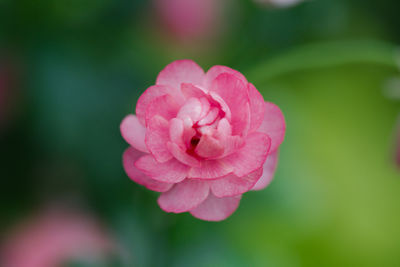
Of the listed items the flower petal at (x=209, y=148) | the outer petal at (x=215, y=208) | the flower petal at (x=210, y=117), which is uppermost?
the flower petal at (x=210, y=117)

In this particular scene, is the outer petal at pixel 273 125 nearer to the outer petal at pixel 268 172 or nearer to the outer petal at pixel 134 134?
the outer petal at pixel 268 172

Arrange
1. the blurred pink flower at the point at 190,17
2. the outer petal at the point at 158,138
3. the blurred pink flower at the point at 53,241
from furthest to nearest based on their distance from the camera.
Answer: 1. the blurred pink flower at the point at 190,17
2. the blurred pink flower at the point at 53,241
3. the outer petal at the point at 158,138

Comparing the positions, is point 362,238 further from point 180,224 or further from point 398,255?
point 180,224

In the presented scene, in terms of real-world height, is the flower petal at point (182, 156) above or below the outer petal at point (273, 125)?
below

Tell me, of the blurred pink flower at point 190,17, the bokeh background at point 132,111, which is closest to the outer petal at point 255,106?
the bokeh background at point 132,111

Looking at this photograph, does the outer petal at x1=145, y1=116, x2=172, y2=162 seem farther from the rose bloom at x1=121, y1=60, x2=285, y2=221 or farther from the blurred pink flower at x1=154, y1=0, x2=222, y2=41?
the blurred pink flower at x1=154, y1=0, x2=222, y2=41

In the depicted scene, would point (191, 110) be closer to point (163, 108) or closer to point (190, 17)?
point (163, 108)

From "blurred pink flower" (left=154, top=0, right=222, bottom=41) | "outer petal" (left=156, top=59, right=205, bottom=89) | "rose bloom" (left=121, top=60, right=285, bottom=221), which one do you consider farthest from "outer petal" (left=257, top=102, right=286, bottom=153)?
"blurred pink flower" (left=154, top=0, right=222, bottom=41)
